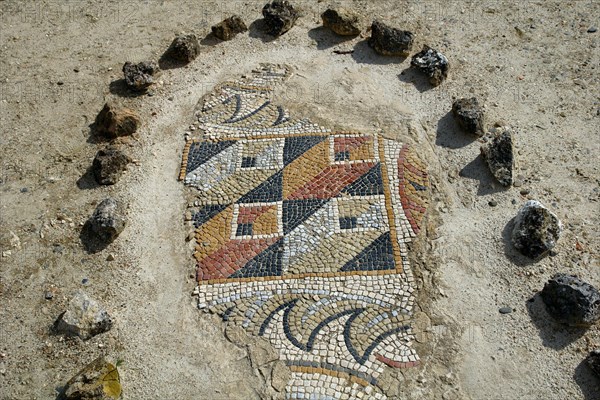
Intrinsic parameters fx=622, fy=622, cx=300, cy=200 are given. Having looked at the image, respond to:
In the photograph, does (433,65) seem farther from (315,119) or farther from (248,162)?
(248,162)

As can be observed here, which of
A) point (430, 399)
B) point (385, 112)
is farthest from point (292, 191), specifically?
point (430, 399)

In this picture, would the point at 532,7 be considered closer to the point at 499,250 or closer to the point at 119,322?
the point at 499,250

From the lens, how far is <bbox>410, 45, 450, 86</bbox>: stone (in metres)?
13.4

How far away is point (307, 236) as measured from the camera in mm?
10836

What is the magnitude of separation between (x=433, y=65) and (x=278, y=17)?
3.93 metres

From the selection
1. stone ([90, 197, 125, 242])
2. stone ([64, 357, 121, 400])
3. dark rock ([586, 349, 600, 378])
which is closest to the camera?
stone ([64, 357, 121, 400])

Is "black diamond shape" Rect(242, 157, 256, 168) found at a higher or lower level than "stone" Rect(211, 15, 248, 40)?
lower

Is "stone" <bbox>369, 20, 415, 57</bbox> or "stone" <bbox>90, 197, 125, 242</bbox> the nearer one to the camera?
"stone" <bbox>90, 197, 125, 242</bbox>

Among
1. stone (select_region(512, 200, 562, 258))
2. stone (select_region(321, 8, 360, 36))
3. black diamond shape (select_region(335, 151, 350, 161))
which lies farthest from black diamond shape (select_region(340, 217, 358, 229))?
stone (select_region(321, 8, 360, 36))

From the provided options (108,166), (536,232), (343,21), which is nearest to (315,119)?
(343,21)

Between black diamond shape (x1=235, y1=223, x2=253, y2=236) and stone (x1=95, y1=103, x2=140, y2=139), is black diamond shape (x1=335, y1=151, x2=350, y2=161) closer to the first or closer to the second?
black diamond shape (x1=235, y1=223, x2=253, y2=236)

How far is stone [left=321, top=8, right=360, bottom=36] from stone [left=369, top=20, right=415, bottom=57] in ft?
2.03

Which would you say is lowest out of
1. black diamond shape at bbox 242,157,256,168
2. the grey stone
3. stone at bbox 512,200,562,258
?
the grey stone

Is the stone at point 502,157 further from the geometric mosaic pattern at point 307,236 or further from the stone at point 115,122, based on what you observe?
the stone at point 115,122
